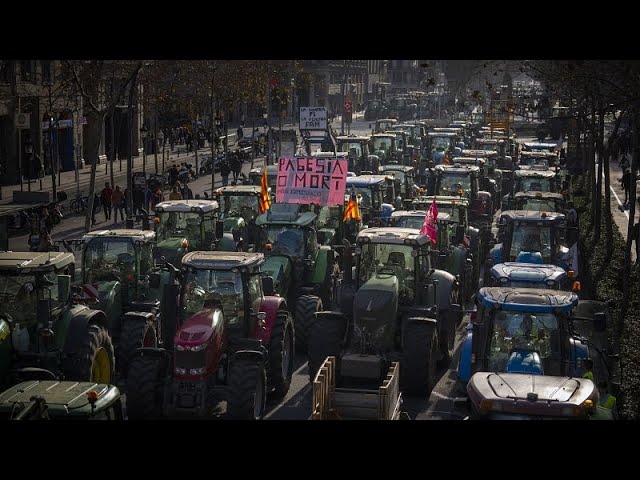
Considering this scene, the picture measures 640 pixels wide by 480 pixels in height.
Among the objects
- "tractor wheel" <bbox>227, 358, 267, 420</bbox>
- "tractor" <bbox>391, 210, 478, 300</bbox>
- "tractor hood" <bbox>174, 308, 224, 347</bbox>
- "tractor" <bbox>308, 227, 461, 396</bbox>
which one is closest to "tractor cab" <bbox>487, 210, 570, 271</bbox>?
"tractor" <bbox>391, 210, 478, 300</bbox>

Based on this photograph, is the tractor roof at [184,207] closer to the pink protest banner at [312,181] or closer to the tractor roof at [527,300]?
the pink protest banner at [312,181]

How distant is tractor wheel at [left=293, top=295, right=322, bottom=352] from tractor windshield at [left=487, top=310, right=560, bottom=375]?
17.1 ft

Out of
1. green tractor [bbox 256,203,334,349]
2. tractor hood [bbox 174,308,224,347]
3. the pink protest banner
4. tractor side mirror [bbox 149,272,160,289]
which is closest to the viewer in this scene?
tractor hood [bbox 174,308,224,347]

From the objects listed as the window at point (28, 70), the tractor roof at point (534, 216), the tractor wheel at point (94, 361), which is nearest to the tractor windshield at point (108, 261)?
the tractor wheel at point (94, 361)

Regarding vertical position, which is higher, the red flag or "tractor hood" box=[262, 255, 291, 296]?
the red flag

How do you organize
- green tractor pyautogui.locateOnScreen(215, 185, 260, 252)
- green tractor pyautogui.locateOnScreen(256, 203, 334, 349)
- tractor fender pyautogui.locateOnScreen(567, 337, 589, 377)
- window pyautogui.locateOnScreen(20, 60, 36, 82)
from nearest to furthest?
tractor fender pyautogui.locateOnScreen(567, 337, 589, 377), green tractor pyautogui.locateOnScreen(256, 203, 334, 349), green tractor pyautogui.locateOnScreen(215, 185, 260, 252), window pyautogui.locateOnScreen(20, 60, 36, 82)

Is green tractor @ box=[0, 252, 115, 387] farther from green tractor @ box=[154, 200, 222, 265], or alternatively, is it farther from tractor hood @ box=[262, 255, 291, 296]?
green tractor @ box=[154, 200, 222, 265]

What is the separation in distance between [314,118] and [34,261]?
3084 cm

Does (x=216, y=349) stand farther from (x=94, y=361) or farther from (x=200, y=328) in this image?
(x=94, y=361)

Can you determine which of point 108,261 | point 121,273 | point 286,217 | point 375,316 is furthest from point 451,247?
point 108,261

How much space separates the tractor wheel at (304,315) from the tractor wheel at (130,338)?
10.2 feet

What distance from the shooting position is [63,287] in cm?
1634

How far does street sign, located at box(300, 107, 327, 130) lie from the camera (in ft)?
151

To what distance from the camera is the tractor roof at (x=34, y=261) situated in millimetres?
15867
